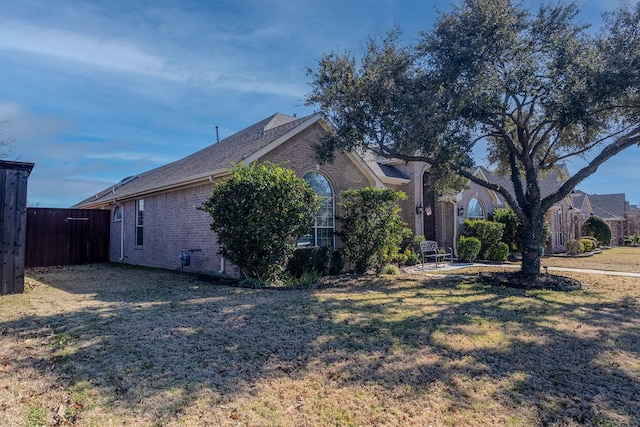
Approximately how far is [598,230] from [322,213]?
30900mm

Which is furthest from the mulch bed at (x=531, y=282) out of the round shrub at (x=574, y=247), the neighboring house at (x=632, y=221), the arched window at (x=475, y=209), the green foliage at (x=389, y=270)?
the neighboring house at (x=632, y=221)

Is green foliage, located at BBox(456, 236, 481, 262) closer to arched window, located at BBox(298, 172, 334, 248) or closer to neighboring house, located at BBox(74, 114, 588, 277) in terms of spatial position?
neighboring house, located at BBox(74, 114, 588, 277)

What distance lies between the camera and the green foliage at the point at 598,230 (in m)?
32.5

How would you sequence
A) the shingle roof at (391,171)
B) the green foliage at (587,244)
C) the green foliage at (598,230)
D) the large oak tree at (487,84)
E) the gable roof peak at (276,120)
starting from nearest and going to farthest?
the large oak tree at (487,84) → the gable roof peak at (276,120) → the shingle roof at (391,171) → the green foliage at (587,244) → the green foliage at (598,230)

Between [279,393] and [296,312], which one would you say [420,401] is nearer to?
[279,393]

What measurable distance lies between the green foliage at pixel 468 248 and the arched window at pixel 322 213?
24.2 feet

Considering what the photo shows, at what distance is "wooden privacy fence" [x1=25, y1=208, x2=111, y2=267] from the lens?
16.1 metres

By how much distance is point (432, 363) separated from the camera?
4480 mm

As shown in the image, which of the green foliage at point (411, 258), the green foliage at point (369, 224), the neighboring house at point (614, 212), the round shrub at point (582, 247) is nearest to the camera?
the green foliage at point (369, 224)

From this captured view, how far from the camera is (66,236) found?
55.9 ft

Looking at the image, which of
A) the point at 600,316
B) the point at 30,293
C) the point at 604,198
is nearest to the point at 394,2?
the point at 600,316

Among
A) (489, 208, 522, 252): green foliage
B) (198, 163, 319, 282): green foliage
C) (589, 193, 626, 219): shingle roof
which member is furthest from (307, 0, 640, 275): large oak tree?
(589, 193, 626, 219): shingle roof

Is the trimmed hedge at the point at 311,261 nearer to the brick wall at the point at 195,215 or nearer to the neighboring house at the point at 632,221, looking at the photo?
the brick wall at the point at 195,215

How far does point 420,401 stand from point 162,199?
13.1 m
